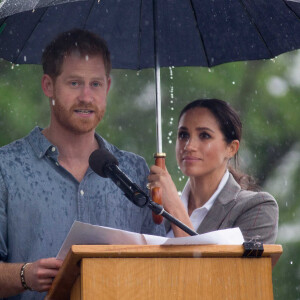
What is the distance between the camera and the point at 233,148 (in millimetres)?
5102

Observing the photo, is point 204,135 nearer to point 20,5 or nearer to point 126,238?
point 20,5

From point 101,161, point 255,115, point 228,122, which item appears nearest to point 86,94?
point 101,161

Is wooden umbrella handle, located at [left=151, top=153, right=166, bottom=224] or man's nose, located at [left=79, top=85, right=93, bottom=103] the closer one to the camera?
wooden umbrella handle, located at [left=151, top=153, right=166, bottom=224]

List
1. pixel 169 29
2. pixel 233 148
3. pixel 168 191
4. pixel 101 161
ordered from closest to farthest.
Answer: pixel 101 161, pixel 168 191, pixel 169 29, pixel 233 148

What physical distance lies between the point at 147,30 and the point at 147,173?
2.67ft

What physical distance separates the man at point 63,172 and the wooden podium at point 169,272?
68cm

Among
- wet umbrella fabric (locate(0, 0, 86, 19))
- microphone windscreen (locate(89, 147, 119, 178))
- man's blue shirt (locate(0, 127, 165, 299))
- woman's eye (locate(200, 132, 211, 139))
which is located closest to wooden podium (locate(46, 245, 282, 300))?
microphone windscreen (locate(89, 147, 119, 178))

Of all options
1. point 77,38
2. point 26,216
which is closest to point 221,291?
point 26,216

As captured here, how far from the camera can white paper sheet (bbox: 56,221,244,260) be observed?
3.01m

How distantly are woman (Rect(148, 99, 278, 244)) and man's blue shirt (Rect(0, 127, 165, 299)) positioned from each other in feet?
2.27

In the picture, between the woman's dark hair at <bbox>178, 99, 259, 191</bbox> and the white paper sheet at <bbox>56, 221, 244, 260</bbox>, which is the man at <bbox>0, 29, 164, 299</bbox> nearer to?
the white paper sheet at <bbox>56, 221, 244, 260</bbox>

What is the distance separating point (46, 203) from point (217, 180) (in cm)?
137

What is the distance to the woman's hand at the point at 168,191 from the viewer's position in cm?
379

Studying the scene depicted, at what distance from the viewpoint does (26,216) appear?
370 centimetres
